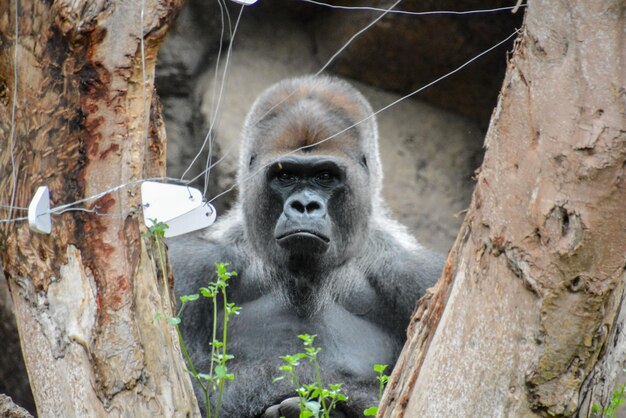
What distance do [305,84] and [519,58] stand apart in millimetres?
2219

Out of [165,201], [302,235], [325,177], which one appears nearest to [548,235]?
[165,201]

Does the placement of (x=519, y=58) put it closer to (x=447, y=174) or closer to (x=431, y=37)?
(x=431, y=37)

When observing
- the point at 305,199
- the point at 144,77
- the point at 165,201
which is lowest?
→ the point at 305,199

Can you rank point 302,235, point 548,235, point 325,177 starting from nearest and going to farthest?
1. point 548,235
2. point 302,235
3. point 325,177

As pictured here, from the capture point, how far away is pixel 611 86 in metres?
1.87

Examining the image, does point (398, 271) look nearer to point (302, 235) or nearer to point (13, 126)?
point (302, 235)

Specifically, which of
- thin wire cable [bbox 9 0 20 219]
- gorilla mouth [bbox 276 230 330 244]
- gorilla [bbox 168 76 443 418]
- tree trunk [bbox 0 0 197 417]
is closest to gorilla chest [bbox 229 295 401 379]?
gorilla [bbox 168 76 443 418]

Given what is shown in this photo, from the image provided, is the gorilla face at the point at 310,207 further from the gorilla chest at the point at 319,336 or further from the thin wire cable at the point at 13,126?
the thin wire cable at the point at 13,126

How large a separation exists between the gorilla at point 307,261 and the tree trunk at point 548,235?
1.61m

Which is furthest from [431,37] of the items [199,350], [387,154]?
[199,350]

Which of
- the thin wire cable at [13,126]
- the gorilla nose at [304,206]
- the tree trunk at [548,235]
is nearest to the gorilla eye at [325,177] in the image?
the gorilla nose at [304,206]

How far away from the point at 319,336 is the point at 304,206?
0.58 metres

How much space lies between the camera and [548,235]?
1919 mm

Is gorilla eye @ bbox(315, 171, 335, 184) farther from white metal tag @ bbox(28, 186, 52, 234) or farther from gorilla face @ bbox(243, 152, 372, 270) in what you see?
white metal tag @ bbox(28, 186, 52, 234)
